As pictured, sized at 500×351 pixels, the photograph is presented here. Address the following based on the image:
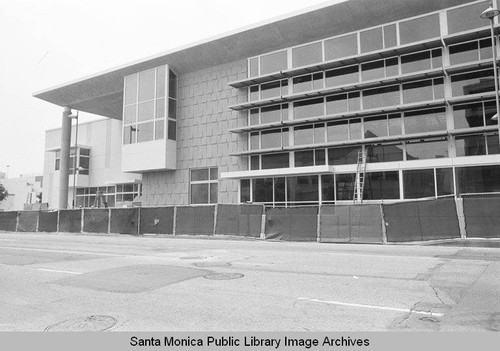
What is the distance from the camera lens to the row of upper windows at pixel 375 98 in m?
24.6

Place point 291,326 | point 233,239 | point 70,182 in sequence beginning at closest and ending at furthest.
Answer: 1. point 291,326
2. point 233,239
3. point 70,182

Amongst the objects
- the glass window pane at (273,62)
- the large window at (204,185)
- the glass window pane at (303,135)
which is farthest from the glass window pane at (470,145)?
the large window at (204,185)

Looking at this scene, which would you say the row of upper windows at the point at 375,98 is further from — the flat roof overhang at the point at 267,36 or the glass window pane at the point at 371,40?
the flat roof overhang at the point at 267,36

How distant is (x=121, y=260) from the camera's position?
41.1ft

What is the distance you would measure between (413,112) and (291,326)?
2393cm

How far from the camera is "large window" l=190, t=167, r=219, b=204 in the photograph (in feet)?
110

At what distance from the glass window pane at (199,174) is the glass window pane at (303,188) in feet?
25.8

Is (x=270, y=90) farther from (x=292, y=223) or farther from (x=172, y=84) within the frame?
(x=292, y=223)

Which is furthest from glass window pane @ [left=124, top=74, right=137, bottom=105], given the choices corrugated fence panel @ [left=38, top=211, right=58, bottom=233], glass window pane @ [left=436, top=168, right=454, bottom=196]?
glass window pane @ [left=436, top=168, right=454, bottom=196]

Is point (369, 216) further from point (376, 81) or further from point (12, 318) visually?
point (12, 318)

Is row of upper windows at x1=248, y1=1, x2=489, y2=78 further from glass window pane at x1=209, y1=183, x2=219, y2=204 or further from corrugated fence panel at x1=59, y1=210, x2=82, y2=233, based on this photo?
corrugated fence panel at x1=59, y1=210, x2=82, y2=233

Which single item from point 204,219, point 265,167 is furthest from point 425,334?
point 265,167

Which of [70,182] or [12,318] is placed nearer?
[12,318]

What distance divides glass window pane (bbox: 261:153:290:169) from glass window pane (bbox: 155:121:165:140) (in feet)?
29.4
